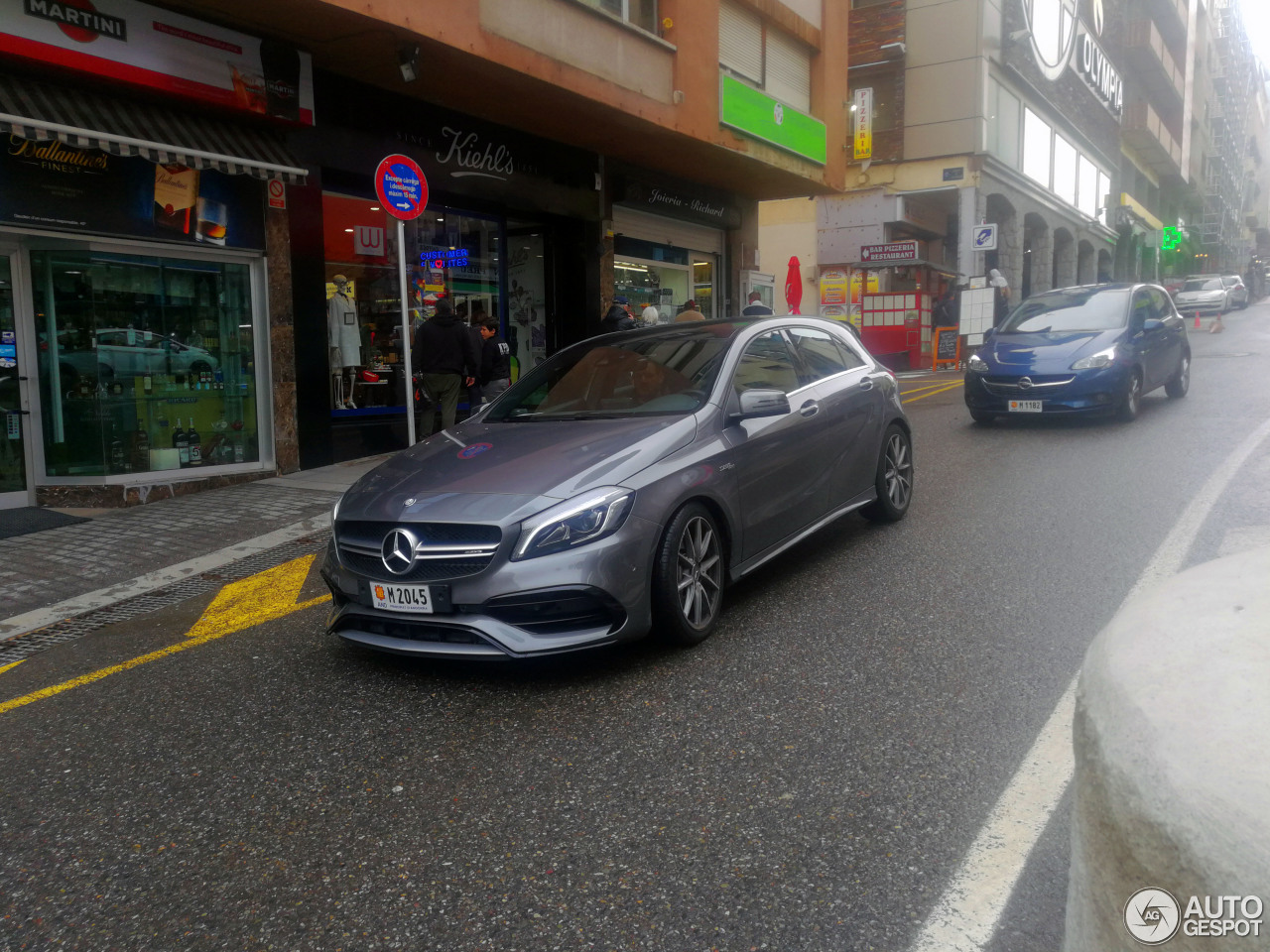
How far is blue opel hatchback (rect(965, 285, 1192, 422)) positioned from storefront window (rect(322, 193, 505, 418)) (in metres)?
6.61

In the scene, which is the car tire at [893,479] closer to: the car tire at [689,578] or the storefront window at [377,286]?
the car tire at [689,578]

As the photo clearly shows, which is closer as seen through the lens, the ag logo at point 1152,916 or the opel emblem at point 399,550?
the ag logo at point 1152,916

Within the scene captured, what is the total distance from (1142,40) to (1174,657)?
2044 inches

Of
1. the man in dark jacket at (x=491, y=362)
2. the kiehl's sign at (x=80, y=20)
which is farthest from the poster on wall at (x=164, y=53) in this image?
the man in dark jacket at (x=491, y=362)

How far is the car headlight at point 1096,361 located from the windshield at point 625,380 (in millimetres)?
6805

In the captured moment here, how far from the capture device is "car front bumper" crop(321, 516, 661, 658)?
4047 millimetres

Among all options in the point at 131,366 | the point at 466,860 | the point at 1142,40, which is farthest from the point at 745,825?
the point at 1142,40

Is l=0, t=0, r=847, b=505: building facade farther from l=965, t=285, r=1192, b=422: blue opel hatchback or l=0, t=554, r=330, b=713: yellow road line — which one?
l=965, t=285, r=1192, b=422: blue opel hatchback

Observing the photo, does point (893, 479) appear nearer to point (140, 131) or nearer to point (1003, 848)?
point (1003, 848)

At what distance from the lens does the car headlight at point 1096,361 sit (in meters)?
11.1

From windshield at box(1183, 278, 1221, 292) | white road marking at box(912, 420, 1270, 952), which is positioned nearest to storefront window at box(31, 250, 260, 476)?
white road marking at box(912, 420, 1270, 952)

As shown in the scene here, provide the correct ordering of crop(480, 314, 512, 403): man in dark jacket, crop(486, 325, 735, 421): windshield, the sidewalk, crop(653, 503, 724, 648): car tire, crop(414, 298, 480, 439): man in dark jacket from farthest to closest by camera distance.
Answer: crop(480, 314, 512, 403): man in dark jacket < crop(414, 298, 480, 439): man in dark jacket < the sidewalk < crop(486, 325, 735, 421): windshield < crop(653, 503, 724, 648): car tire

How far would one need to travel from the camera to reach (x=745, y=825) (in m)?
2.99

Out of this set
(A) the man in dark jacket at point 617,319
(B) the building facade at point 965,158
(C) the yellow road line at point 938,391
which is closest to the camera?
(A) the man in dark jacket at point 617,319
